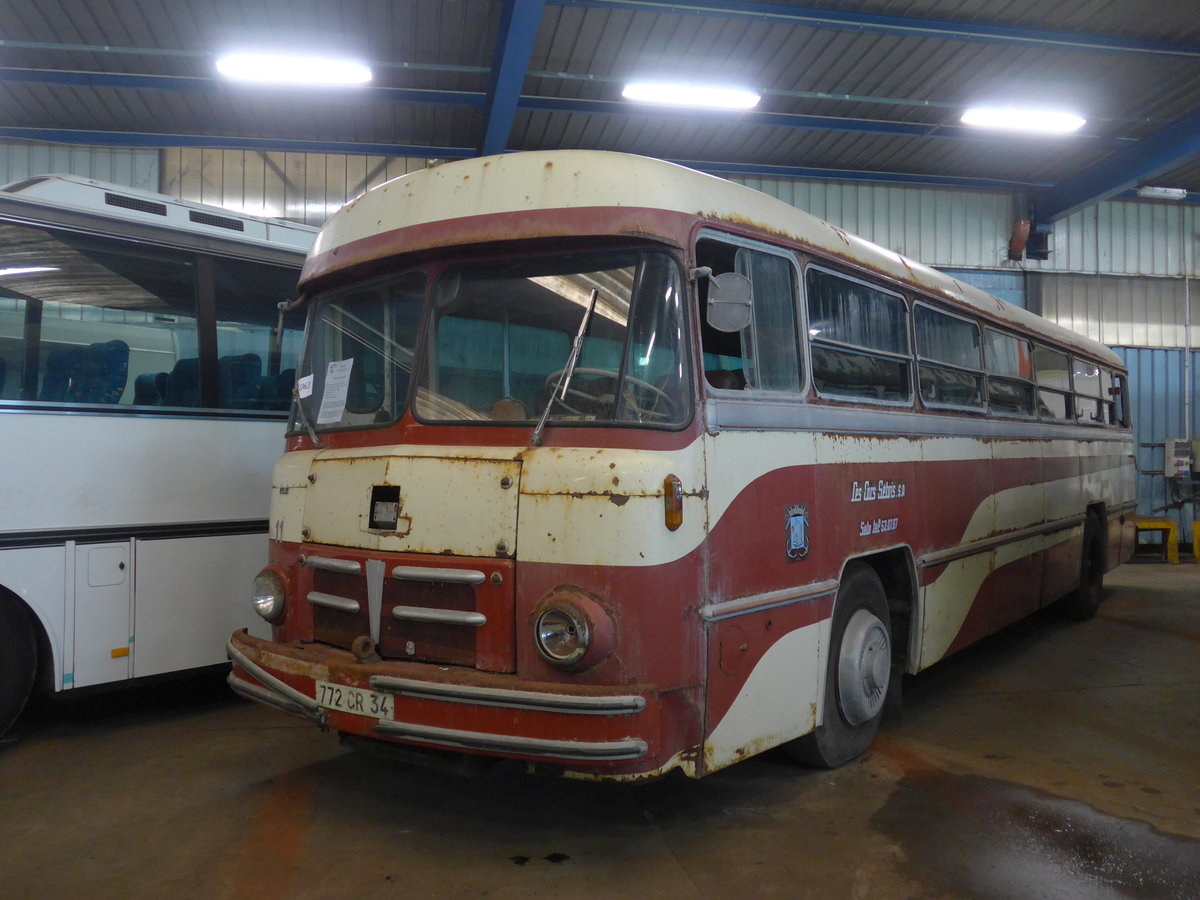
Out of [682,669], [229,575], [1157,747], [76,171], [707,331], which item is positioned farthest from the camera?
[76,171]

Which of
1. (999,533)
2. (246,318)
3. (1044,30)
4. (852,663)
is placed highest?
(1044,30)

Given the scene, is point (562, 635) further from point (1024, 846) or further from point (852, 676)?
point (1024, 846)

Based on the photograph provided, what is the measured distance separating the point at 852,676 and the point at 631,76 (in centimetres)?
855

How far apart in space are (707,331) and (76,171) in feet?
39.6

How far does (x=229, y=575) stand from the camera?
19.1 ft

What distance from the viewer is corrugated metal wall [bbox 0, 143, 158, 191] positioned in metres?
12.3

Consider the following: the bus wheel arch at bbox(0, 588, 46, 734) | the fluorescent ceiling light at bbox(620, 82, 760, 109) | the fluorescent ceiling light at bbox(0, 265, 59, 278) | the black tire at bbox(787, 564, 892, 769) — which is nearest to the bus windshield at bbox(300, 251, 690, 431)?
the black tire at bbox(787, 564, 892, 769)

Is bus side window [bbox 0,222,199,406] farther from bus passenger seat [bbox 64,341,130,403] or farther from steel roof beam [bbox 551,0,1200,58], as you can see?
steel roof beam [bbox 551,0,1200,58]

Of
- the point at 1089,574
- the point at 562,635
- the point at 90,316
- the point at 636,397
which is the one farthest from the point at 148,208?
the point at 1089,574

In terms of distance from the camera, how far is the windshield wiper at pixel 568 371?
3.52 meters

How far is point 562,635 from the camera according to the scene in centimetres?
327

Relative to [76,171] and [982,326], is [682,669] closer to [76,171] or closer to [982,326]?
[982,326]

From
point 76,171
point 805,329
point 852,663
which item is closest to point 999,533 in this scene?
point 852,663

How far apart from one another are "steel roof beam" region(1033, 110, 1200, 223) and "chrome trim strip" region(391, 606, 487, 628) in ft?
41.6
